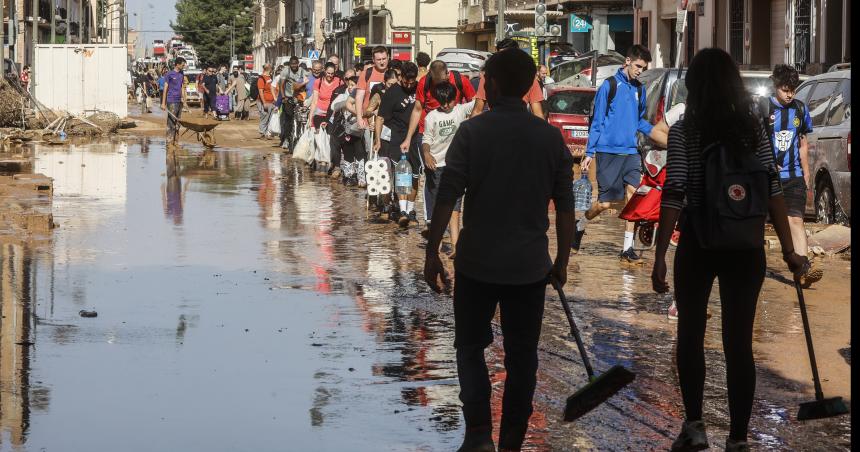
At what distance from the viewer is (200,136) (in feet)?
103

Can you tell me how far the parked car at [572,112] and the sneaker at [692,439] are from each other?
19958 millimetres

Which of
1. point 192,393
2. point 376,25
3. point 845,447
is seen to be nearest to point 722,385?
point 845,447

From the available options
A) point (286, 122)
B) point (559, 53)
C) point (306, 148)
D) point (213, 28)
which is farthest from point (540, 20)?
point (213, 28)

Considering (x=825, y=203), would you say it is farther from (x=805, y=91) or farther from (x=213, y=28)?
(x=213, y=28)

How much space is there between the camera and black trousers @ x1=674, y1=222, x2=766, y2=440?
6.18m

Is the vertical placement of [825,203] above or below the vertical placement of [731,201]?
below

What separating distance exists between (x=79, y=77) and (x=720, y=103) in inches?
1303

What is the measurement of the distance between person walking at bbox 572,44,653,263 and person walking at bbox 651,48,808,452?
5.87 m

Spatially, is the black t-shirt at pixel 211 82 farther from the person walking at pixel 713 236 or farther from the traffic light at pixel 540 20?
the person walking at pixel 713 236

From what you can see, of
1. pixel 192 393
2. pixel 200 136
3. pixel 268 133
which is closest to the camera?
pixel 192 393

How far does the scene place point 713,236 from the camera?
20.1ft

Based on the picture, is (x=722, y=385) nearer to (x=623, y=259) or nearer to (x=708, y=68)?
(x=708, y=68)

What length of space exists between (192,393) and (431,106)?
18.9 feet

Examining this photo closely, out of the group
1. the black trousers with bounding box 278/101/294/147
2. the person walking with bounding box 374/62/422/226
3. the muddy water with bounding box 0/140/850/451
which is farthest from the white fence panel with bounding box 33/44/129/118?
the person walking with bounding box 374/62/422/226
